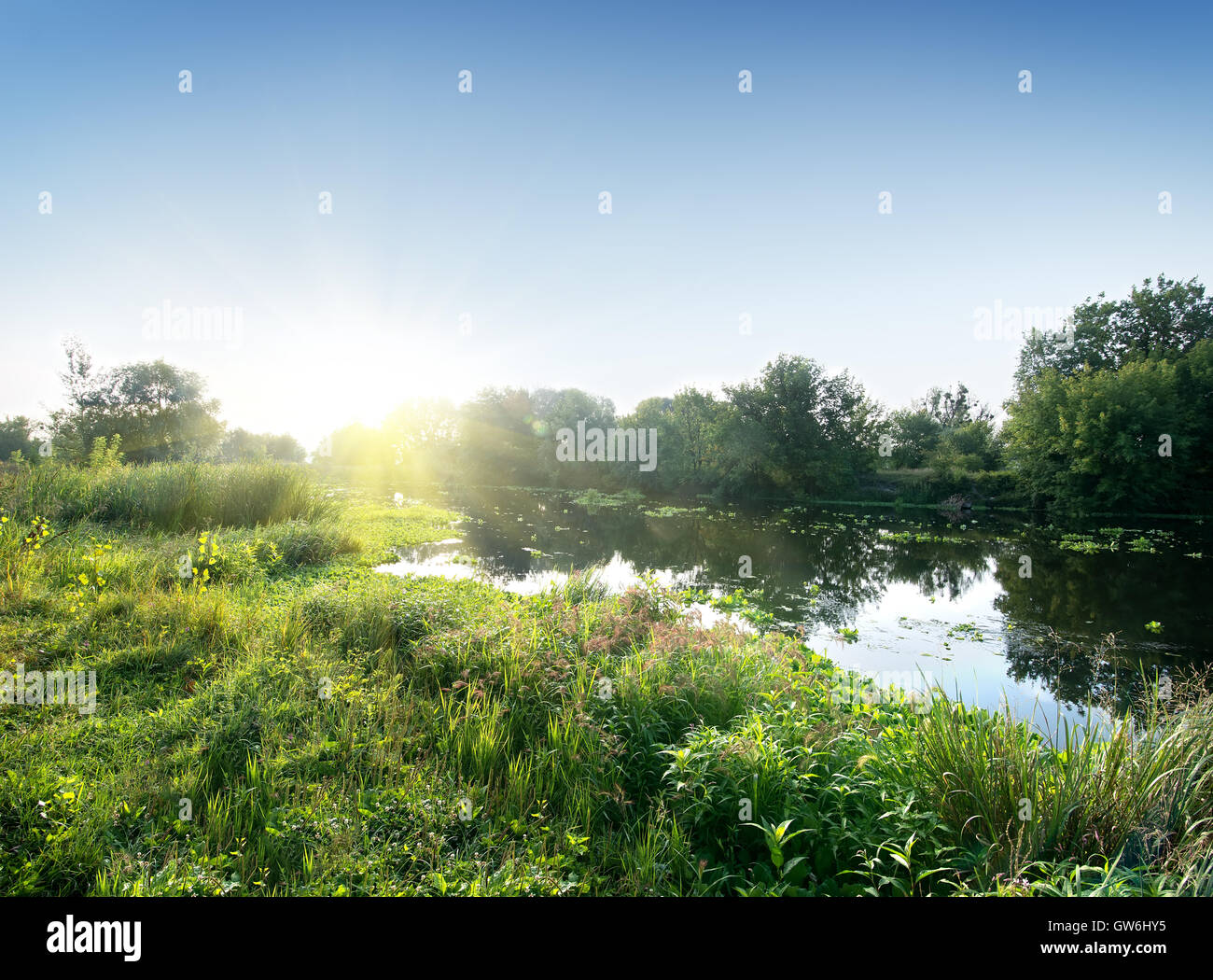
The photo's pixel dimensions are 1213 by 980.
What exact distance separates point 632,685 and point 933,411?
99.3 meters

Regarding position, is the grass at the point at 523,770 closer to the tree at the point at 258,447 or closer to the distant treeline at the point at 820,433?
the tree at the point at 258,447

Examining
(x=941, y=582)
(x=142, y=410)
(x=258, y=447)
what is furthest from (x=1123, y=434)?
(x=142, y=410)

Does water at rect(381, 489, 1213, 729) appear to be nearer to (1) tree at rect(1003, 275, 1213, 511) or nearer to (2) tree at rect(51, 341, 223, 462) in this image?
(1) tree at rect(1003, 275, 1213, 511)

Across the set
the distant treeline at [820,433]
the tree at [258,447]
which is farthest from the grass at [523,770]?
→ the distant treeline at [820,433]

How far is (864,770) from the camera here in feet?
10.9

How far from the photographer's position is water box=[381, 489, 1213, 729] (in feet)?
22.8

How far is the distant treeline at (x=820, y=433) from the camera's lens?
2753 centimetres

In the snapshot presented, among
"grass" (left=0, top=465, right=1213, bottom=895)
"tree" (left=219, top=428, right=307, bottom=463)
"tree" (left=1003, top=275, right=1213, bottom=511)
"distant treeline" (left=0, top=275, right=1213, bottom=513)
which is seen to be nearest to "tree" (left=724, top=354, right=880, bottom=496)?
"distant treeline" (left=0, top=275, right=1213, bottom=513)

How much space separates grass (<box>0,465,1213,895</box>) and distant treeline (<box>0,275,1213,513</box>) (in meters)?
13.2

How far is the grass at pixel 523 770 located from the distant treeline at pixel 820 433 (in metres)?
13.2

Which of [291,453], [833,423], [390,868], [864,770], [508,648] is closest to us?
→ [390,868]

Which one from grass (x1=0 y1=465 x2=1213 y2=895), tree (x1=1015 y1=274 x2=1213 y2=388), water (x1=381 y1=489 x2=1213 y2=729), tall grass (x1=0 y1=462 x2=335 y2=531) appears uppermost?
tree (x1=1015 y1=274 x2=1213 y2=388)
